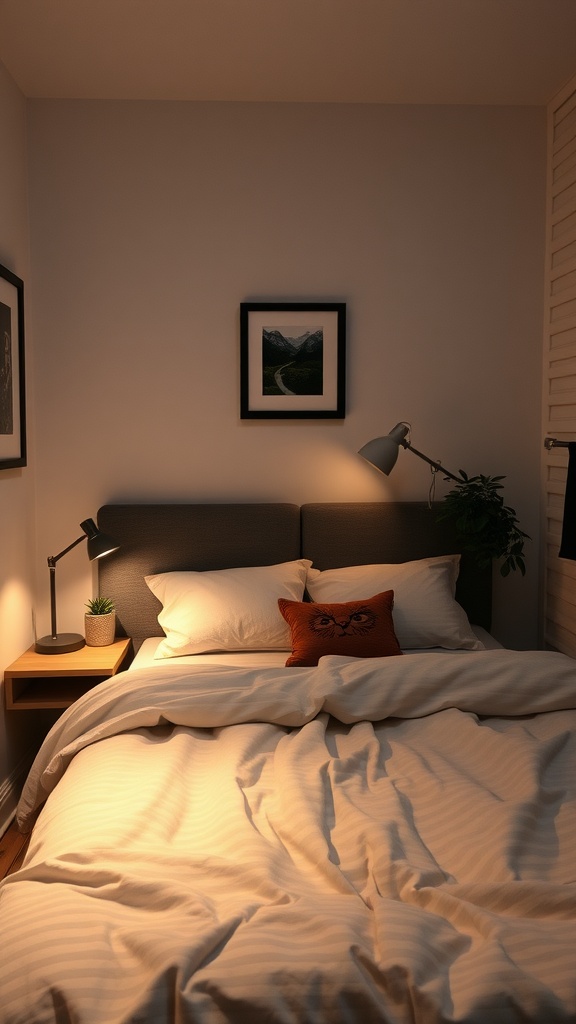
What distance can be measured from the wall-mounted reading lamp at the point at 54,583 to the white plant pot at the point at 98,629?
4 cm

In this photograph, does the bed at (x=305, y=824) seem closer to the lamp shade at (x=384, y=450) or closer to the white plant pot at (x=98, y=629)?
the white plant pot at (x=98, y=629)

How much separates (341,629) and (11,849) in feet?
4.33

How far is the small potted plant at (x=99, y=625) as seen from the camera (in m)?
3.25

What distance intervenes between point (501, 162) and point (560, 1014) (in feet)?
10.5

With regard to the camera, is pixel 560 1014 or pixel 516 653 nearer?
pixel 560 1014

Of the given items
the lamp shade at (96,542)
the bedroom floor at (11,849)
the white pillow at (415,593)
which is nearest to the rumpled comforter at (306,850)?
the bedroom floor at (11,849)

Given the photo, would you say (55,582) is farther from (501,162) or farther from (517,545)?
(501,162)

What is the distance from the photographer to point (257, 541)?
3.41 metres

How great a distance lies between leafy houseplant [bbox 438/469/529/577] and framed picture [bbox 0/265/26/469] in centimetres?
165

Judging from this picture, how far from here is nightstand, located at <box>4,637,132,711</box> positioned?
3.00m

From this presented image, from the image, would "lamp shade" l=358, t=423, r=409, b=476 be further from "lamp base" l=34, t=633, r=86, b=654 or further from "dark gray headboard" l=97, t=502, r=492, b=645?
"lamp base" l=34, t=633, r=86, b=654

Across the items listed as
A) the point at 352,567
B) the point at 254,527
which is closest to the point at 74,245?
the point at 254,527

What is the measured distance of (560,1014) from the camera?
113cm

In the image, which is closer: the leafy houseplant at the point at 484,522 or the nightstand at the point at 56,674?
the nightstand at the point at 56,674
